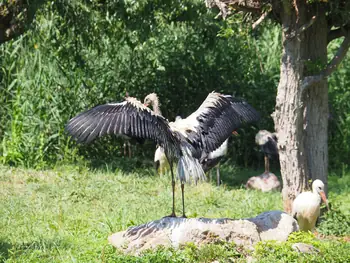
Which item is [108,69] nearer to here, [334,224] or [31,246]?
[334,224]

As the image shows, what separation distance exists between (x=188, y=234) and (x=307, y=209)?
2139mm

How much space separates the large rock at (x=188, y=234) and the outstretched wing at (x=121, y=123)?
79cm

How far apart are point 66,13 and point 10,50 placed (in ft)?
6.12

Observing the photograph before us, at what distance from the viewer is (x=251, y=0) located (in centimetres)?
873

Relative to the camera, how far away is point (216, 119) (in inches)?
316

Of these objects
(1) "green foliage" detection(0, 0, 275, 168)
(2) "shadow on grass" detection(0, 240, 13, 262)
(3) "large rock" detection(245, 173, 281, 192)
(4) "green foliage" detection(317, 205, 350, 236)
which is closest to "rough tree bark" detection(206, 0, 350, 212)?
(4) "green foliage" detection(317, 205, 350, 236)

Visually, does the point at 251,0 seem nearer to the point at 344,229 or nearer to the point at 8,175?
the point at 344,229

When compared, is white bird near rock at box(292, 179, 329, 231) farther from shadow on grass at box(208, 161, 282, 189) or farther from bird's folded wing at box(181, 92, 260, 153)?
shadow on grass at box(208, 161, 282, 189)

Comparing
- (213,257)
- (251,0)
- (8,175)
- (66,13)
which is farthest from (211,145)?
(66,13)

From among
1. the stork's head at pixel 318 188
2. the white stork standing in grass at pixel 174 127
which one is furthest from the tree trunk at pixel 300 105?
the white stork standing in grass at pixel 174 127

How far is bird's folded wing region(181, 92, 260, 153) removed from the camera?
7801 millimetres

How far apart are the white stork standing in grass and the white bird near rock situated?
4.15 feet

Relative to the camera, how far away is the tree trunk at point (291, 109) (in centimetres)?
891

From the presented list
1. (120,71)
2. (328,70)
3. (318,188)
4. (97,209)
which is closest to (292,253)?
(318,188)
